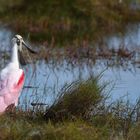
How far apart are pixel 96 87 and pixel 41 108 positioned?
2.68 ft

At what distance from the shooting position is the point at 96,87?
1001 centimetres

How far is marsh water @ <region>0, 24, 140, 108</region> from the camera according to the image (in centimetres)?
1188

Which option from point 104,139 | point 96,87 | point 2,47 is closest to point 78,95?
point 96,87

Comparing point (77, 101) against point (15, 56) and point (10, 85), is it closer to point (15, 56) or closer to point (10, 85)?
point (10, 85)

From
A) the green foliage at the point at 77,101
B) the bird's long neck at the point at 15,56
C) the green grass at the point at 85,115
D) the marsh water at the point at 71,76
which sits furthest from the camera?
the marsh water at the point at 71,76

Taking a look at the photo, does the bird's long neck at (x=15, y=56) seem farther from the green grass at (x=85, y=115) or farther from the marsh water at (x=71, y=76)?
the green grass at (x=85, y=115)

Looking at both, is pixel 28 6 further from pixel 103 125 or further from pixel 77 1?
pixel 103 125

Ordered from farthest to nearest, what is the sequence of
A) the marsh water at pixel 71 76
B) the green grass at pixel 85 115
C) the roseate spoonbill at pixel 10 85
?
1. the marsh water at pixel 71 76
2. the roseate spoonbill at pixel 10 85
3. the green grass at pixel 85 115

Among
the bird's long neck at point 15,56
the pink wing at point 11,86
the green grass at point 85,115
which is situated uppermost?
the bird's long neck at point 15,56

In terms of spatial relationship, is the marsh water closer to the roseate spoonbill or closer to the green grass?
the roseate spoonbill

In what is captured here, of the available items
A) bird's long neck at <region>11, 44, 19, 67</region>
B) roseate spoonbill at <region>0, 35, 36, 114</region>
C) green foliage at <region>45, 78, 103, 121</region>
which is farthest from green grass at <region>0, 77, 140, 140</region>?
bird's long neck at <region>11, 44, 19, 67</region>

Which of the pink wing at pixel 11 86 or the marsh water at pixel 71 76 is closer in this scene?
the pink wing at pixel 11 86

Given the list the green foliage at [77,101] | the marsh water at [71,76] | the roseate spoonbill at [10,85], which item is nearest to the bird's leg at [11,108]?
the roseate spoonbill at [10,85]

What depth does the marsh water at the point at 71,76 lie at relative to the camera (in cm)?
1188
